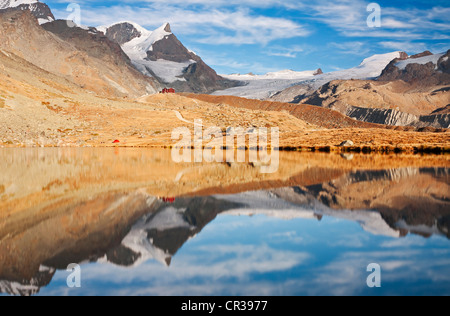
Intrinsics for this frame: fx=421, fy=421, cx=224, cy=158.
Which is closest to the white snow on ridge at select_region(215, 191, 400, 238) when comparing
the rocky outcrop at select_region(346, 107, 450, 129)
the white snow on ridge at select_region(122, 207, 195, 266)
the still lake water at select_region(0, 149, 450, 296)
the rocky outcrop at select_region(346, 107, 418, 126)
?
the still lake water at select_region(0, 149, 450, 296)

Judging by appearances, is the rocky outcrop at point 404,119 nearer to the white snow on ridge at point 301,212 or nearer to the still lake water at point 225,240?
the still lake water at point 225,240

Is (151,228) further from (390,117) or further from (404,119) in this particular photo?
(404,119)

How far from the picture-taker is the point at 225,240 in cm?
952

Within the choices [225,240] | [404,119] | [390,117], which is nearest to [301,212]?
[225,240]

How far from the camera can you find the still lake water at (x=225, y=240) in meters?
6.85

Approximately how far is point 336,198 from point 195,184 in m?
7.02

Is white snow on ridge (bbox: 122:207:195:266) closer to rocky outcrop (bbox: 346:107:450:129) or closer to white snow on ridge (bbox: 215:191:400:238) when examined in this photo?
white snow on ridge (bbox: 215:191:400:238)

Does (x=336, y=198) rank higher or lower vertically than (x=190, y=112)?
lower

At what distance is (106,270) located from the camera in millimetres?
7492

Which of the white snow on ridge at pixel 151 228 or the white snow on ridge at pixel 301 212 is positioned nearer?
the white snow on ridge at pixel 151 228

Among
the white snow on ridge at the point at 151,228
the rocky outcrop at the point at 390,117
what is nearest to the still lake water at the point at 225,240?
the white snow on ridge at the point at 151,228

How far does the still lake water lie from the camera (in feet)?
22.5
